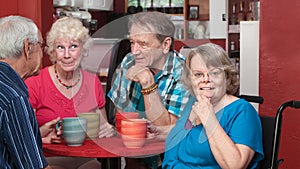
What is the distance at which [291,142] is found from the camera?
273cm

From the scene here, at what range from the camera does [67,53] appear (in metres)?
2.47

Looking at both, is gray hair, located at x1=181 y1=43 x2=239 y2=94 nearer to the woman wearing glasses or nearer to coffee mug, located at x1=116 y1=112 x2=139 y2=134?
the woman wearing glasses

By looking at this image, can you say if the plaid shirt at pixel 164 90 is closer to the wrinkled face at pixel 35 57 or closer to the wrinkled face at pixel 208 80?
the wrinkled face at pixel 208 80

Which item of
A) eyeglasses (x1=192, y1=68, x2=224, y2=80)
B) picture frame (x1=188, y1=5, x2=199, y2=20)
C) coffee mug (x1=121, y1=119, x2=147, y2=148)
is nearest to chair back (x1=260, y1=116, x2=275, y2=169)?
eyeglasses (x1=192, y1=68, x2=224, y2=80)

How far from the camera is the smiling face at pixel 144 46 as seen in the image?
2.04 metres

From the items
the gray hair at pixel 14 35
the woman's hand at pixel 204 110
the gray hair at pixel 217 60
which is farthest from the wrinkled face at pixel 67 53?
the woman's hand at pixel 204 110

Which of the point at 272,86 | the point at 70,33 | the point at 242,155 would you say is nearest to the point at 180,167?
the point at 242,155

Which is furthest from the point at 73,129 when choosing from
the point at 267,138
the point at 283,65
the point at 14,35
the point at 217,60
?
the point at 283,65

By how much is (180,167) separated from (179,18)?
504cm

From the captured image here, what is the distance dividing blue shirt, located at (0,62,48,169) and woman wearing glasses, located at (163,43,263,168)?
1.92ft

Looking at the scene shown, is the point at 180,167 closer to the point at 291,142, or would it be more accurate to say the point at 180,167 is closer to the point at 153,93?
the point at 153,93

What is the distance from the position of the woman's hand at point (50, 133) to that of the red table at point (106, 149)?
0.13 ft

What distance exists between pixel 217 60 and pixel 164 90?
0.38 m

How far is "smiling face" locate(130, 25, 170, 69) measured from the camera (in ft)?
6.68
